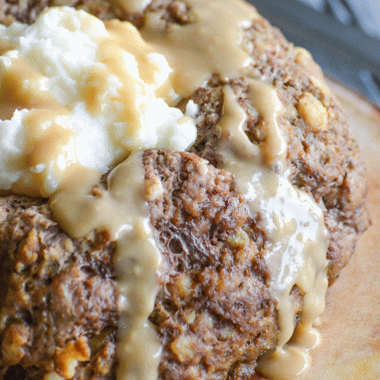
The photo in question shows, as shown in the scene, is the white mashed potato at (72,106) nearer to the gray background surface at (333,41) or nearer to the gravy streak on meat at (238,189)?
the gravy streak on meat at (238,189)

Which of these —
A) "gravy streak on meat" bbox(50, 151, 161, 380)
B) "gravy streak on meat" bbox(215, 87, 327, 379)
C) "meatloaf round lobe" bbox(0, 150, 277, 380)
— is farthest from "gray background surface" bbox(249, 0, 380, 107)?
"gravy streak on meat" bbox(50, 151, 161, 380)

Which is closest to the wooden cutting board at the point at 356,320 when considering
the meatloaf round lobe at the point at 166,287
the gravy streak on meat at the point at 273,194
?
the gravy streak on meat at the point at 273,194

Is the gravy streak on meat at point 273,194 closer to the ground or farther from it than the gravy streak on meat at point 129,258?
farther from it

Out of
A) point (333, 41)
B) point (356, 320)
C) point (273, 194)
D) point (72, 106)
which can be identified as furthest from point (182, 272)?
point (333, 41)

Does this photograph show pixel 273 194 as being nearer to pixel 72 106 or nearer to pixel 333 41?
pixel 72 106

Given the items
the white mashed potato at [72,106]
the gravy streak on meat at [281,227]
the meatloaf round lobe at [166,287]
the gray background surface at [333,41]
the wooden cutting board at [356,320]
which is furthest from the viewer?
the gray background surface at [333,41]

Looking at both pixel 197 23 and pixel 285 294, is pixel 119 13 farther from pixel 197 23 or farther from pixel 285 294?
pixel 285 294

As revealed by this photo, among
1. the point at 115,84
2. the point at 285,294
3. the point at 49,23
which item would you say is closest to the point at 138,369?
the point at 285,294
